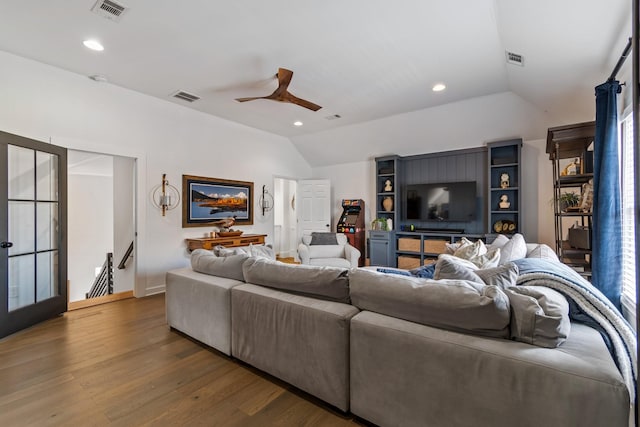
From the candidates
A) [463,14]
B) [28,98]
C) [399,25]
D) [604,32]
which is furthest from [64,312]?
[604,32]

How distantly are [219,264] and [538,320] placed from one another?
2361 mm

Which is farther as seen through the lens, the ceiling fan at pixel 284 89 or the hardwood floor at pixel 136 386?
the ceiling fan at pixel 284 89

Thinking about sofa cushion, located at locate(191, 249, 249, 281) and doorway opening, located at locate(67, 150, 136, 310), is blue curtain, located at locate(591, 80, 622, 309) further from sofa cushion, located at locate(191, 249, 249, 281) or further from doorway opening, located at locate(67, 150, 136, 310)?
doorway opening, located at locate(67, 150, 136, 310)

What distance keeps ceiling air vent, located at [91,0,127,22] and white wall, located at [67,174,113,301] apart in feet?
18.4

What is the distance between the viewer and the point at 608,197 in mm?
2488

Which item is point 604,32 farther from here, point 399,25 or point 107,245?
point 107,245

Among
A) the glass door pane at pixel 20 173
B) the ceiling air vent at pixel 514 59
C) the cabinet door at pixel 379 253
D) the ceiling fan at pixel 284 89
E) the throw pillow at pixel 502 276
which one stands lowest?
the cabinet door at pixel 379 253

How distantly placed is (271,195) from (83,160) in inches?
153

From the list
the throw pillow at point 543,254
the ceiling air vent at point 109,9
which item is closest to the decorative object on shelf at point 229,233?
Answer: the ceiling air vent at point 109,9

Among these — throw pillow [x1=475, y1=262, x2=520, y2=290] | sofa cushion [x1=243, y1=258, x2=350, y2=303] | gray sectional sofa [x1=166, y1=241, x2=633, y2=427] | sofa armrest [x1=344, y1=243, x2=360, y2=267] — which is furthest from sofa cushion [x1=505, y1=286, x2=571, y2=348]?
sofa armrest [x1=344, y1=243, x2=360, y2=267]

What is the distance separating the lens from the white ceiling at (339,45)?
2.40m

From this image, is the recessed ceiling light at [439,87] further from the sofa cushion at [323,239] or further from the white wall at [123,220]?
the white wall at [123,220]

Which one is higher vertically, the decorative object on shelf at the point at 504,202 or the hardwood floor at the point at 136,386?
the decorative object on shelf at the point at 504,202

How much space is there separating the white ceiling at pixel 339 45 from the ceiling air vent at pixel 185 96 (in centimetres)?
17
